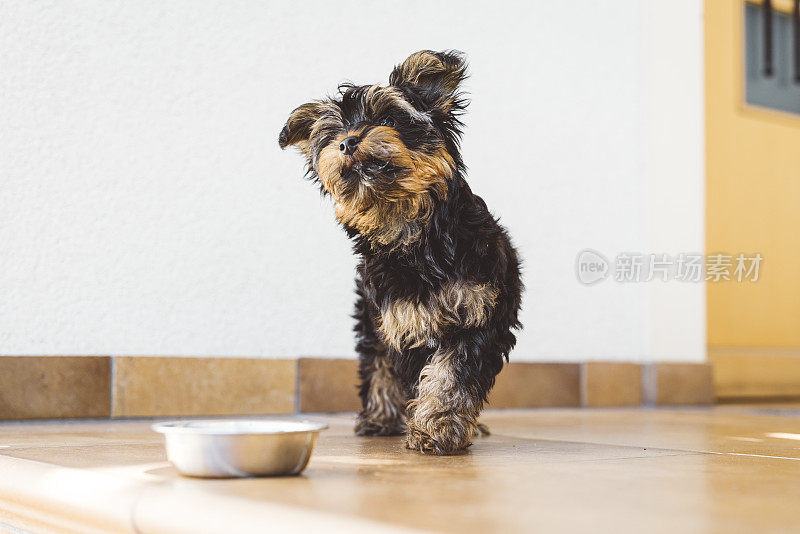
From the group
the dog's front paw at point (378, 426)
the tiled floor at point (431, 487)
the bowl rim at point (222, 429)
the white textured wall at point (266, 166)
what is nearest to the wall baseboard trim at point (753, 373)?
the white textured wall at point (266, 166)

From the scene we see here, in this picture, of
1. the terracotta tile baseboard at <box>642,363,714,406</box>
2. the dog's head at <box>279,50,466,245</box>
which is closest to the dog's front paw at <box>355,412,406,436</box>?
the dog's head at <box>279,50,466,245</box>

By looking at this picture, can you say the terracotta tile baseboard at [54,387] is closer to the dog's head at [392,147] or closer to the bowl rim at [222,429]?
the dog's head at [392,147]

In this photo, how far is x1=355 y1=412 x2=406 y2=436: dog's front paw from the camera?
7.11ft

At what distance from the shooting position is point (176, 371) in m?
2.62

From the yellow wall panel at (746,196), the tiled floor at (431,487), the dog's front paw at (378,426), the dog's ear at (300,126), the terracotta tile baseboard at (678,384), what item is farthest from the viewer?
the yellow wall panel at (746,196)

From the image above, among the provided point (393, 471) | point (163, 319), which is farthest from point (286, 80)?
point (393, 471)

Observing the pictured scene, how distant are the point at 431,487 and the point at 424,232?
67 centimetres

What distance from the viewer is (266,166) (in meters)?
2.85

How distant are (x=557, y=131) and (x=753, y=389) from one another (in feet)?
5.74

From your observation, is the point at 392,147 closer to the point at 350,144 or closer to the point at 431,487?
the point at 350,144

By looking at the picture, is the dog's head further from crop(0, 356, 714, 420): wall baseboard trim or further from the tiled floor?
crop(0, 356, 714, 420): wall baseboard trim

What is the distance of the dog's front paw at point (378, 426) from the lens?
2.17 meters

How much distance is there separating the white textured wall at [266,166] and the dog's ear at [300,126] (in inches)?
33.1

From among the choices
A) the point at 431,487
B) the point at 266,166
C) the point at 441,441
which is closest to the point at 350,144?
the point at 441,441
